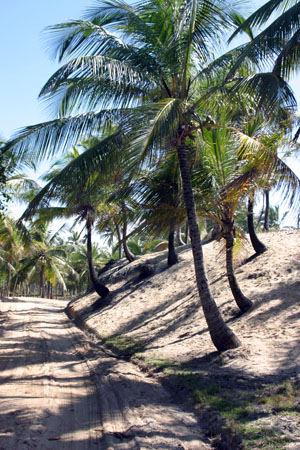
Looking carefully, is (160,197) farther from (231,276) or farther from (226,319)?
(226,319)

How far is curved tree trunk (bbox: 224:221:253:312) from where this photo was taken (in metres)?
9.73

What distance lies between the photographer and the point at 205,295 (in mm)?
8461

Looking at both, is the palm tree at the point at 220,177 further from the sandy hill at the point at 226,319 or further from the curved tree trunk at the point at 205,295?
the sandy hill at the point at 226,319

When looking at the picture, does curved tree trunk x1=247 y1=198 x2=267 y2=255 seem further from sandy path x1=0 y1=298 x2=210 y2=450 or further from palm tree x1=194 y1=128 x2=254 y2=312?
sandy path x1=0 y1=298 x2=210 y2=450

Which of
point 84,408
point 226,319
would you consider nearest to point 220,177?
point 226,319

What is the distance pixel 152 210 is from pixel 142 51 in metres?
3.82

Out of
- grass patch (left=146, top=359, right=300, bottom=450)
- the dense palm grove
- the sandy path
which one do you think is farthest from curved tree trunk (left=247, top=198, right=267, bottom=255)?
grass patch (left=146, top=359, right=300, bottom=450)

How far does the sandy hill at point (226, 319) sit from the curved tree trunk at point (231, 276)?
25cm

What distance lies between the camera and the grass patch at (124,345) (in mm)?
10254

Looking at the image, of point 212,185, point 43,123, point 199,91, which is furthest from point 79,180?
point 199,91

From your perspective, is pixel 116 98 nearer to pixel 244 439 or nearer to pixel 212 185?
pixel 212 185

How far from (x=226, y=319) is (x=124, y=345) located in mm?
2928

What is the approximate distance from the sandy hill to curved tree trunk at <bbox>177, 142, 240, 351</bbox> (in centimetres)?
25

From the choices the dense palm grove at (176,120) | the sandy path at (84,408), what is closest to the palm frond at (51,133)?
the dense palm grove at (176,120)
